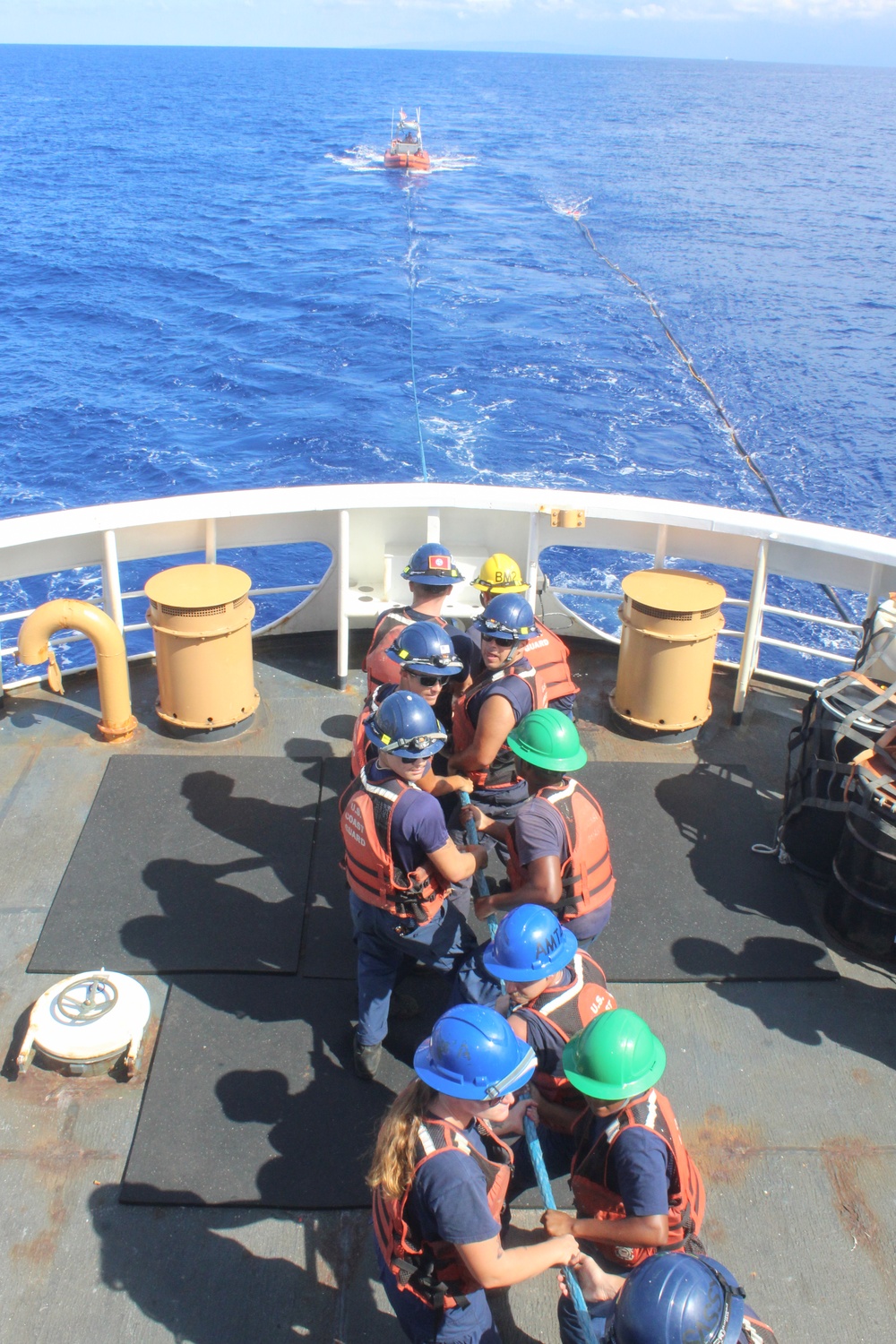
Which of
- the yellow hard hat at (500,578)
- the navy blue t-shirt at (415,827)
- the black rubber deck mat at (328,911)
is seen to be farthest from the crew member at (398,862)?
the yellow hard hat at (500,578)

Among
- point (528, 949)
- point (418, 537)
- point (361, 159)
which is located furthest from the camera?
point (361, 159)

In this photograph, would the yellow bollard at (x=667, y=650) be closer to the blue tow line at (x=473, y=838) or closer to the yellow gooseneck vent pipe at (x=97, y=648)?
the blue tow line at (x=473, y=838)

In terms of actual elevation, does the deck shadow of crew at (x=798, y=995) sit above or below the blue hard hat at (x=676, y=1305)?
below

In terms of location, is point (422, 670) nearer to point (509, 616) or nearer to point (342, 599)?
point (509, 616)

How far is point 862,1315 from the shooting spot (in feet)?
11.3

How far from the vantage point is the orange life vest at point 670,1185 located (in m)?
2.92

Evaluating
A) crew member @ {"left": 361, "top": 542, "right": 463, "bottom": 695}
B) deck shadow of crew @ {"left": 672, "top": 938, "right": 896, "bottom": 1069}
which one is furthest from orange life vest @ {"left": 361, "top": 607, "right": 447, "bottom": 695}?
deck shadow of crew @ {"left": 672, "top": 938, "right": 896, "bottom": 1069}

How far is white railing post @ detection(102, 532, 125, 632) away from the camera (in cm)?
632

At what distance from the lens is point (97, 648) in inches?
238

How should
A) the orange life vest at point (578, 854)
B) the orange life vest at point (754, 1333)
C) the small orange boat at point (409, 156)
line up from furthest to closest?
the small orange boat at point (409, 156) → the orange life vest at point (578, 854) → the orange life vest at point (754, 1333)

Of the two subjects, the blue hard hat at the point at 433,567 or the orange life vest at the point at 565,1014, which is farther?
the blue hard hat at the point at 433,567

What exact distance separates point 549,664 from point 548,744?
119cm

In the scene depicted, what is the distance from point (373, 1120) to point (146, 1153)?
2.80 ft

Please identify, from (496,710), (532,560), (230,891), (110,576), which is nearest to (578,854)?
(496,710)
